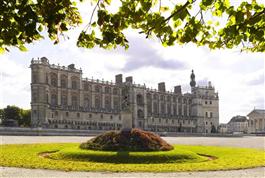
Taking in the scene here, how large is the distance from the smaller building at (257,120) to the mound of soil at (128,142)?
143200 mm

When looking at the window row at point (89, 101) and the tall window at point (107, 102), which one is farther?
the tall window at point (107, 102)

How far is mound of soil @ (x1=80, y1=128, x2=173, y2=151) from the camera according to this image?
2586 cm

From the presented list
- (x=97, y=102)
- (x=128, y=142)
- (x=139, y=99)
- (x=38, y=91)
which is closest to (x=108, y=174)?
(x=128, y=142)

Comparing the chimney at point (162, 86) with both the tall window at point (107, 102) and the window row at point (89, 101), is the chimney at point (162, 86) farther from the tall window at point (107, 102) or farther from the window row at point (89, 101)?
the tall window at point (107, 102)

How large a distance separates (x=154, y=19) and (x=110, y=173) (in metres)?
11.2

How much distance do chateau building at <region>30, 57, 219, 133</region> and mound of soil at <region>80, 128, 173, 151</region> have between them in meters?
55.1

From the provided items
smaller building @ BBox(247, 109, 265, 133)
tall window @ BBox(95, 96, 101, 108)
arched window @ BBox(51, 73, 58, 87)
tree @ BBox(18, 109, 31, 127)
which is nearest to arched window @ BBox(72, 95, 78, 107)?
arched window @ BBox(51, 73, 58, 87)

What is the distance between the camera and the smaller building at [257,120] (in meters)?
Result: 163

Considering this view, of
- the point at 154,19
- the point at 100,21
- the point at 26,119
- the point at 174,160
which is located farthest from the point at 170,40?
the point at 26,119

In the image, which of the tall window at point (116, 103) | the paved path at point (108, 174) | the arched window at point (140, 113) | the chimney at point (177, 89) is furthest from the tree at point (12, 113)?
the paved path at point (108, 174)

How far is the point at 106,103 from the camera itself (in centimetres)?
10656

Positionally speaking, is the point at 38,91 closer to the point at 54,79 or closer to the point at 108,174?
the point at 54,79

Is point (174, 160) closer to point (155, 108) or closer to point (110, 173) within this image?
point (110, 173)

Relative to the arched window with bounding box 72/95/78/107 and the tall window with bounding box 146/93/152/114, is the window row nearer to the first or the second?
the arched window with bounding box 72/95/78/107
